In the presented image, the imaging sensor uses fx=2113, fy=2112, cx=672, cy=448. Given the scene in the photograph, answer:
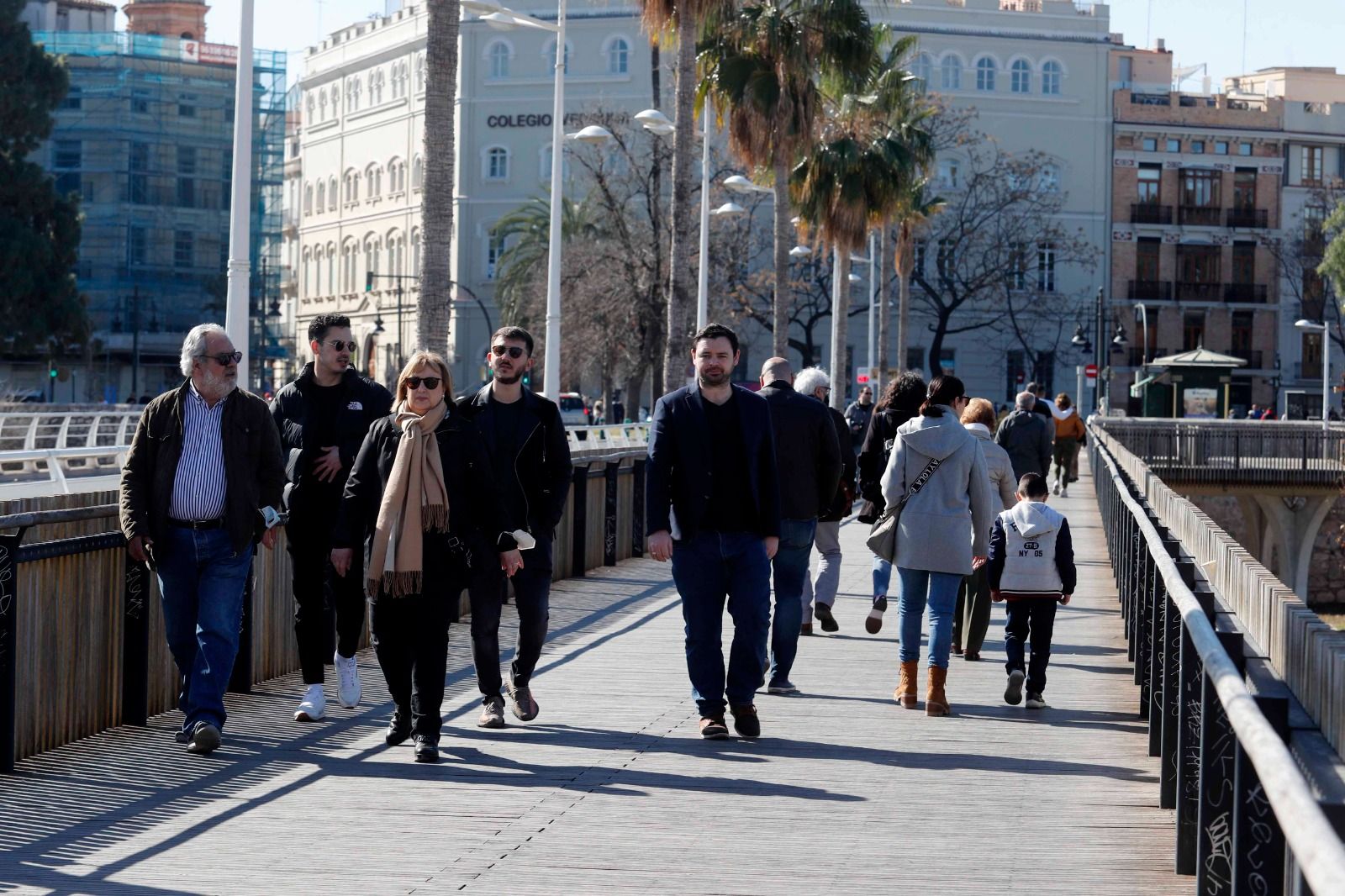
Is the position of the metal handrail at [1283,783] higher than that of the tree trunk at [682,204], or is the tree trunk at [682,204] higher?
the tree trunk at [682,204]

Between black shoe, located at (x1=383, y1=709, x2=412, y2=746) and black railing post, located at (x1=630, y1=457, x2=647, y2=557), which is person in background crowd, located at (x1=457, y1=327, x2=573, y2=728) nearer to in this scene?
black shoe, located at (x1=383, y1=709, x2=412, y2=746)

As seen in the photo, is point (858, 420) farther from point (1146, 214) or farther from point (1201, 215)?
point (1201, 215)

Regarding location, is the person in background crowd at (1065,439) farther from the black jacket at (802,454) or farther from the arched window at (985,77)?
the arched window at (985,77)

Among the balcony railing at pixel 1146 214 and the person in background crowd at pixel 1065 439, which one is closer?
the person in background crowd at pixel 1065 439

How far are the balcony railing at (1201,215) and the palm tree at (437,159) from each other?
77025mm

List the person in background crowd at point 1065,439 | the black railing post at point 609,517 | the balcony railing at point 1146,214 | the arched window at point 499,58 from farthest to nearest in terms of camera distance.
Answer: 1. the balcony railing at point 1146,214
2. the arched window at point 499,58
3. the person in background crowd at point 1065,439
4. the black railing post at point 609,517

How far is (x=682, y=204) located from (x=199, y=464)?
73.8 ft

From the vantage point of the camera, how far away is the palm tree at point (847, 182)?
43156 millimetres

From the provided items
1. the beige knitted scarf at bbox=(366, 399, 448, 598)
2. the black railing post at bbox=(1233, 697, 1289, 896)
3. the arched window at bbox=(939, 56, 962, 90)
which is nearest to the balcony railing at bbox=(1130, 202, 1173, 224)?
the arched window at bbox=(939, 56, 962, 90)

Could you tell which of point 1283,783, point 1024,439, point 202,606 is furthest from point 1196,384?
point 1283,783

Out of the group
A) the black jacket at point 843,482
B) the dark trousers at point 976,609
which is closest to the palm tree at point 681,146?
the black jacket at point 843,482

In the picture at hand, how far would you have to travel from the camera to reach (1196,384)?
64375 millimetres

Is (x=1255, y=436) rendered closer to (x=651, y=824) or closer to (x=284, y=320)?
(x=651, y=824)

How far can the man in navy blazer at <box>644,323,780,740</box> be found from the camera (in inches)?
375
